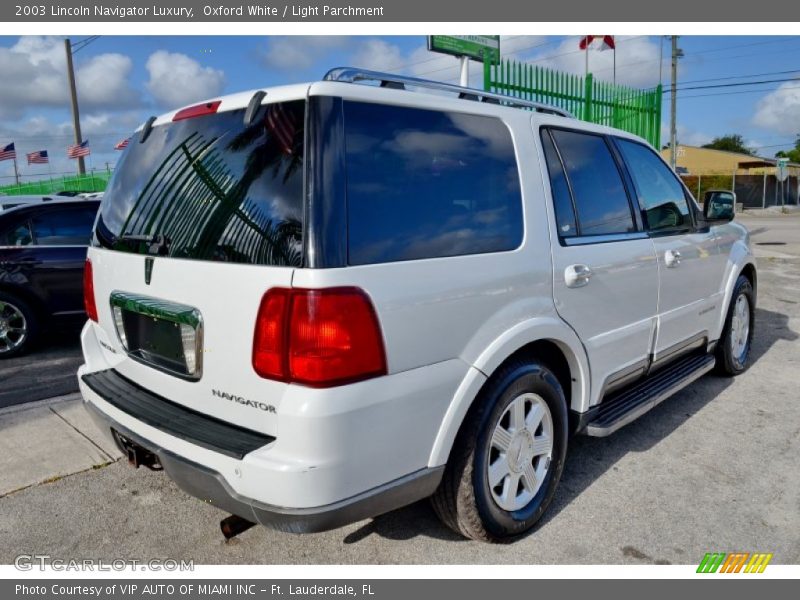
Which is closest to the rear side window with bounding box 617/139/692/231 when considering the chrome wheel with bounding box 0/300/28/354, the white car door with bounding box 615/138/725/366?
the white car door with bounding box 615/138/725/366

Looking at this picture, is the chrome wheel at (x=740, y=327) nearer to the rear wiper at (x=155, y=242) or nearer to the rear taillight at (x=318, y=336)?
the rear taillight at (x=318, y=336)

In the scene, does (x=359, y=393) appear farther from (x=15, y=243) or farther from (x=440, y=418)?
(x=15, y=243)

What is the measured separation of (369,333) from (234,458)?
629mm

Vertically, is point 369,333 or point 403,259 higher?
point 403,259

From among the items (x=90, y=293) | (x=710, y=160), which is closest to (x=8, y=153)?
(x=90, y=293)

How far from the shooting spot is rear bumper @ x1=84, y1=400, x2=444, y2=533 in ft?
6.68

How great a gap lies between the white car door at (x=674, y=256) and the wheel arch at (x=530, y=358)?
3.24 ft

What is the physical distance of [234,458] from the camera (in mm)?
2078

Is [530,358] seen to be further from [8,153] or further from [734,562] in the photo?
[8,153]

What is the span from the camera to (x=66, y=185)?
3011 centimetres

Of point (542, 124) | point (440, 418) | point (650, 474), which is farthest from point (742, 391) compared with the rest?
point (440, 418)

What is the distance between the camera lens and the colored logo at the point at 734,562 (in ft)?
8.64

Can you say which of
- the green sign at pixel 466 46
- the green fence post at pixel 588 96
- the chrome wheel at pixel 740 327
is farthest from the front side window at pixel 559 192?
the green fence post at pixel 588 96

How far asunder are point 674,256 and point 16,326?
608cm
